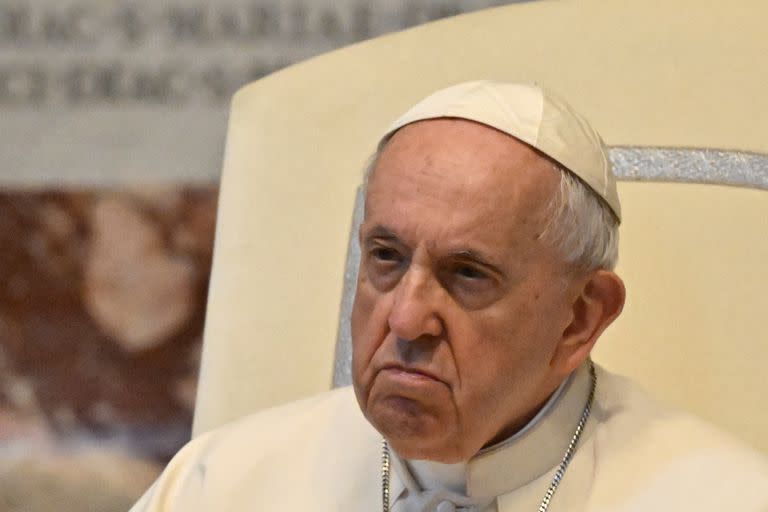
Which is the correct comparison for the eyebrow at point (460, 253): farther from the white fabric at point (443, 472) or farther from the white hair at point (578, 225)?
the white fabric at point (443, 472)

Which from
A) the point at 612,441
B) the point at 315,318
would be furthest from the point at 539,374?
the point at 315,318

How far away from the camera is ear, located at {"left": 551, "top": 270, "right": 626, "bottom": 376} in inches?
86.8

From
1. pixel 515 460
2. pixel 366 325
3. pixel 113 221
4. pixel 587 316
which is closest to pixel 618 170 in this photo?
pixel 587 316

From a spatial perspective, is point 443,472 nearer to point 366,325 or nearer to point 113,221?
point 366,325

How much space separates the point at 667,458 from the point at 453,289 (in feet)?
1.67

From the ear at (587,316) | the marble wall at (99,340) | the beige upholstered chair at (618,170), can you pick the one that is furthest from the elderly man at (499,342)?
the marble wall at (99,340)

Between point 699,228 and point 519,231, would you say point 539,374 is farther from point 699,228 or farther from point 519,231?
point 699,228

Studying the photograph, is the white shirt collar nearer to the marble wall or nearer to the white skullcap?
the white skullcap

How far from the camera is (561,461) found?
228cm

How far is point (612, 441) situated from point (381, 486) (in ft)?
1.38

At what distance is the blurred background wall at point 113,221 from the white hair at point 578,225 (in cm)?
139

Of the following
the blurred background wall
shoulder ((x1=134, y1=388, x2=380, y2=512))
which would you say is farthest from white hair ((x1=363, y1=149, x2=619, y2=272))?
the blurred background wall

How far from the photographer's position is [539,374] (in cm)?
216

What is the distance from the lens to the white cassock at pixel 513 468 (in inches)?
87.6
